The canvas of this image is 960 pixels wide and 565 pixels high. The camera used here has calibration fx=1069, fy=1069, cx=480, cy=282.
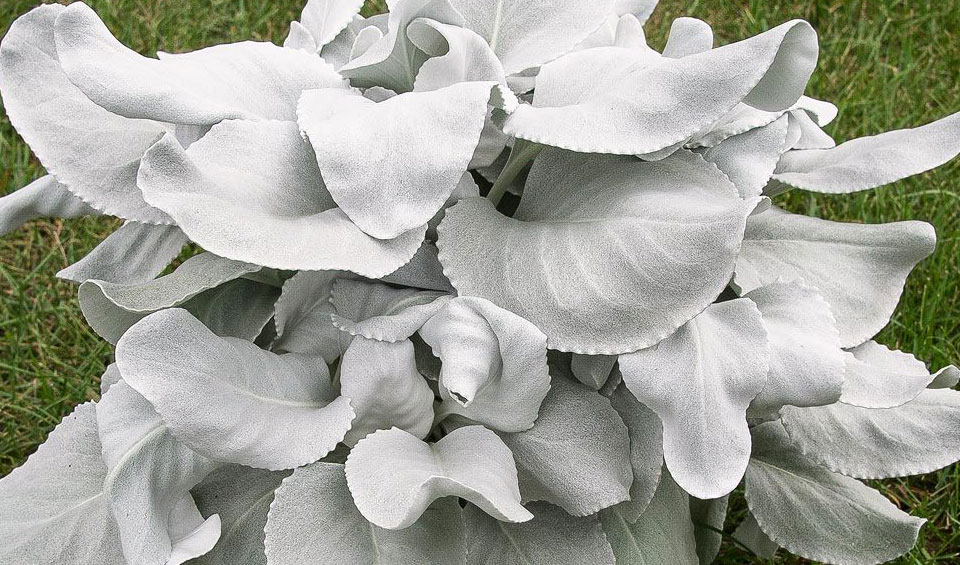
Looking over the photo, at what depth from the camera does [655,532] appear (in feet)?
3.41

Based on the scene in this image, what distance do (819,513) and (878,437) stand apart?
0.38ft

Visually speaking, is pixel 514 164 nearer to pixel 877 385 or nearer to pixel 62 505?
pixel 877 385

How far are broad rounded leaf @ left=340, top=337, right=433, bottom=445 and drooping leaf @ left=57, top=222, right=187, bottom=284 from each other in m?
0.29

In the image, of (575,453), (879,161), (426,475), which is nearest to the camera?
(426,475)

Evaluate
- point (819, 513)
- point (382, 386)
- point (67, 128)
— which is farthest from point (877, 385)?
point (67, 128)

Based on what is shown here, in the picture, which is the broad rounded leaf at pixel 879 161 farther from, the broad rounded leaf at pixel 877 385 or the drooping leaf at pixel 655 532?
the drooping leaf at pixel 655 532

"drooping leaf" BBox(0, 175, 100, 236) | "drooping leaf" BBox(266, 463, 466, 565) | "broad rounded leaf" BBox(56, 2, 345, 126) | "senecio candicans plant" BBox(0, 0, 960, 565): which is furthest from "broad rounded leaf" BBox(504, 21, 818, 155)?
"drooping leaf" BBox(0, 175, 100, 236)

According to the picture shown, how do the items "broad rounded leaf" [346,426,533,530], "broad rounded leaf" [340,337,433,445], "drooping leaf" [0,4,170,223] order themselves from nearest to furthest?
1. "broad rounded leaf" [346,426,533,530]
2. "broad rounded leaf" [340,337,433,445]
3. "drooping leaf" [0,4,170,223]

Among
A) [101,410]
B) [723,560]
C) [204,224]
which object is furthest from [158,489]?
[723,560]

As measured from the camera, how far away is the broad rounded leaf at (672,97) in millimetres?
875

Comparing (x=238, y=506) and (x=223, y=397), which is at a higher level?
(x=223, y=397)

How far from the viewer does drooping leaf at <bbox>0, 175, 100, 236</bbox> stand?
1123 mm

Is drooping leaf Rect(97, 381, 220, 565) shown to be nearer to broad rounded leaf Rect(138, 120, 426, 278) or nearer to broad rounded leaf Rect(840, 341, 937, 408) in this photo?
broad rounded leaf Rect(138, 120, 426, 278)

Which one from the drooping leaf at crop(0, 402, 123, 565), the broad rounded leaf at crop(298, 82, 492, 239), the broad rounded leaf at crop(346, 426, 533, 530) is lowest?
the drooping leaf at crop(0, 402, 123, 565)
